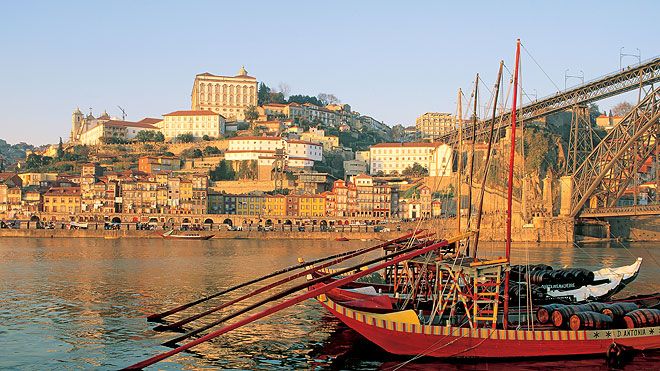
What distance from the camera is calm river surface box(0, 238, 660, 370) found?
18.6m

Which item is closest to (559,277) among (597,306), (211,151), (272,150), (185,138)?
(597,306)

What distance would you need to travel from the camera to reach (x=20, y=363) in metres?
18.8

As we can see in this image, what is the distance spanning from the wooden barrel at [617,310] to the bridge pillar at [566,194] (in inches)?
2001

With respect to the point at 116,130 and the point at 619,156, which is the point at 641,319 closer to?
the point at 619,156

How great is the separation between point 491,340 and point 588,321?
8.63ft

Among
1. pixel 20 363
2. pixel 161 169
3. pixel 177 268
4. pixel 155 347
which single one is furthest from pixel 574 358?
pixel 161 169

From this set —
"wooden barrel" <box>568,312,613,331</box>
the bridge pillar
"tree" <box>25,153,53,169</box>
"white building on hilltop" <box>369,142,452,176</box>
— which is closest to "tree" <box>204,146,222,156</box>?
"white building on hilltop" <box>369,142,452,176</box>

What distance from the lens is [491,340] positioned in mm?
18047

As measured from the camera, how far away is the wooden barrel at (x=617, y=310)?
63.3 feet

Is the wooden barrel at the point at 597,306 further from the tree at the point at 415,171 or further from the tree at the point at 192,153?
the tree at the point at 192,153

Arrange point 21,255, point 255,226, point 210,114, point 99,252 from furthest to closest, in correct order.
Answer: point 210,114, point 255,226, point 99,252, point 21,255

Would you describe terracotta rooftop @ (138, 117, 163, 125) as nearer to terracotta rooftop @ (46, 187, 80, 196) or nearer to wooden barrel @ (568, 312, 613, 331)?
terracotta rooftop @ (46, 187, 80, 196)

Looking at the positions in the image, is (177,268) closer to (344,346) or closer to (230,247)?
(230,247)

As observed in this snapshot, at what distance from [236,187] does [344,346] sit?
83.3 metres
